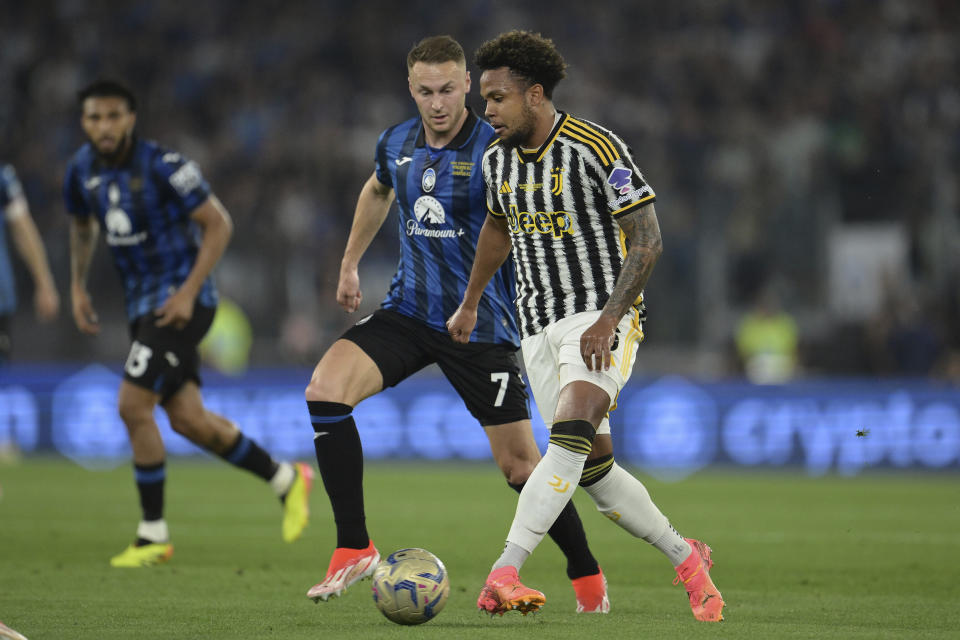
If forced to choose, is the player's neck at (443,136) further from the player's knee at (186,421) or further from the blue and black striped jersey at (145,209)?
the player's knee at (186,421)

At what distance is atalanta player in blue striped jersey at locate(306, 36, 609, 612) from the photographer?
5770mm

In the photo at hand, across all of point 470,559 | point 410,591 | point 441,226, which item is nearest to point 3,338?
point 470,559

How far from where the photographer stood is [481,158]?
5.97 metres

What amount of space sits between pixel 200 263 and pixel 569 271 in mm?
2960

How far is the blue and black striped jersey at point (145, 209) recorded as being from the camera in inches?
303

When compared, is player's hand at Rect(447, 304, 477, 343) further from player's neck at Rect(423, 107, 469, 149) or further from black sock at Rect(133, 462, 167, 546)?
black sock at Rect(133, 462, 167, 546)

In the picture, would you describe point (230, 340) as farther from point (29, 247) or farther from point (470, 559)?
point (470, 559)

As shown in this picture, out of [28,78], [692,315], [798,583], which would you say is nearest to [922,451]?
[692,315]

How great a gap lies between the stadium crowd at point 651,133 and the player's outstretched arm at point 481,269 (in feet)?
30.8

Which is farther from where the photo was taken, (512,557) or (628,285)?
(628,285)

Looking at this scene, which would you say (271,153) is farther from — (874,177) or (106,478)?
(874,177)

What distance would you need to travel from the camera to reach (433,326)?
6.02 metres

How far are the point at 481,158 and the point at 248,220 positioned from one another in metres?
11.4

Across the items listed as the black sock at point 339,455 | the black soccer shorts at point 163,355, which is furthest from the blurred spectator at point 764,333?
the black sock at point 339,455
